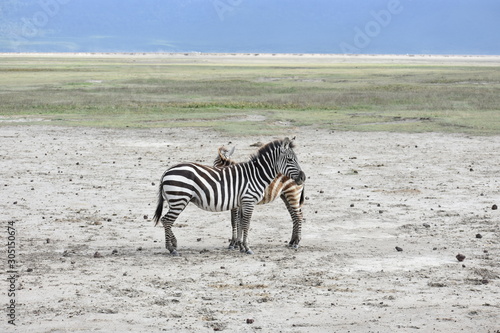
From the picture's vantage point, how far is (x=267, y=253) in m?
11.0

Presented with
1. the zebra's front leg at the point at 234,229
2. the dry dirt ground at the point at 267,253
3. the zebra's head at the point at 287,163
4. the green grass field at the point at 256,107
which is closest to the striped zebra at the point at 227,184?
the zebra's head at the point at 287,163

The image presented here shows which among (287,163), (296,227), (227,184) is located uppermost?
(287,163)

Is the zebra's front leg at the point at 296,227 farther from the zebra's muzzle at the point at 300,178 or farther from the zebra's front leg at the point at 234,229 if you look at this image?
the zebra's front leg at the point at 234,229

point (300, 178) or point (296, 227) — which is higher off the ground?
point (300, 178)

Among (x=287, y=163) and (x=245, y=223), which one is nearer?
(x=245, y=223)

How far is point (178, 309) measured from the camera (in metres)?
8.36

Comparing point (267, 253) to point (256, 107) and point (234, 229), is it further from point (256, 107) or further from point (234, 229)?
point (256, 107)

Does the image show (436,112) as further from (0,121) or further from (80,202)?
(80,202)

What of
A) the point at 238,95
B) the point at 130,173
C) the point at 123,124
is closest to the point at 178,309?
the point at 130,173

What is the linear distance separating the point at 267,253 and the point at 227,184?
3.81ft

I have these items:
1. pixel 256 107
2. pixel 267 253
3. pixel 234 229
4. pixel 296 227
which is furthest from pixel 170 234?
pixel 256 107

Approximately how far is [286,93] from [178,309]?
36853 millimetres

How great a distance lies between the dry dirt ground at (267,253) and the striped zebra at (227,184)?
0.56m

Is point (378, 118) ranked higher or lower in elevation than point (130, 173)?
higher
